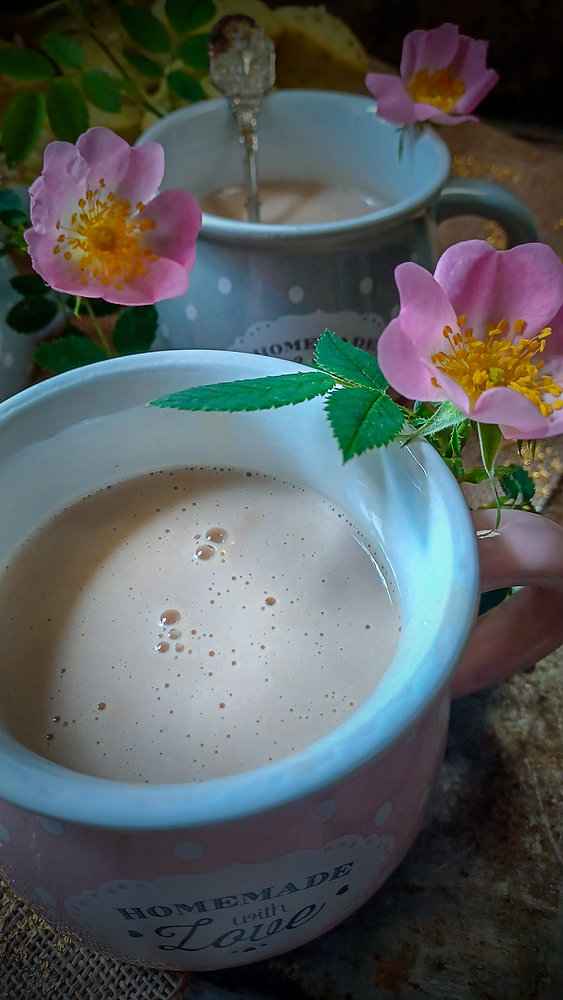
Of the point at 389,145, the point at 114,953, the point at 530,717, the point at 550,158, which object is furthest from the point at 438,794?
the point at 550,158

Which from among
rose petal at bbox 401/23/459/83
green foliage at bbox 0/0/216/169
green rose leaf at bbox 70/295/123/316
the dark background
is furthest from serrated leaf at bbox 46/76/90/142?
the dark background

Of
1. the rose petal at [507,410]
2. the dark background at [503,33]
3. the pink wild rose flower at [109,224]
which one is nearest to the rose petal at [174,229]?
the pink wild rose flower at [109,224]

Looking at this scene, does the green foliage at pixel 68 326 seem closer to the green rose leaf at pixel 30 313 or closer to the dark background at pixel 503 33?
the green rose leaf at pixel 30 313

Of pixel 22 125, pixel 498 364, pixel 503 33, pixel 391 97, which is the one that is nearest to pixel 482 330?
pixel 498 364

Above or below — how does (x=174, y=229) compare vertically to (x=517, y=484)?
above

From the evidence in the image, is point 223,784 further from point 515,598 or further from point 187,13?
point 187,13

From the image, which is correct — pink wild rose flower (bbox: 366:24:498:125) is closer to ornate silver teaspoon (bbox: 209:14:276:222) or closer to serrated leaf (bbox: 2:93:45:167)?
ornate silver teaspoon (bbox: 209:14:276:222)
